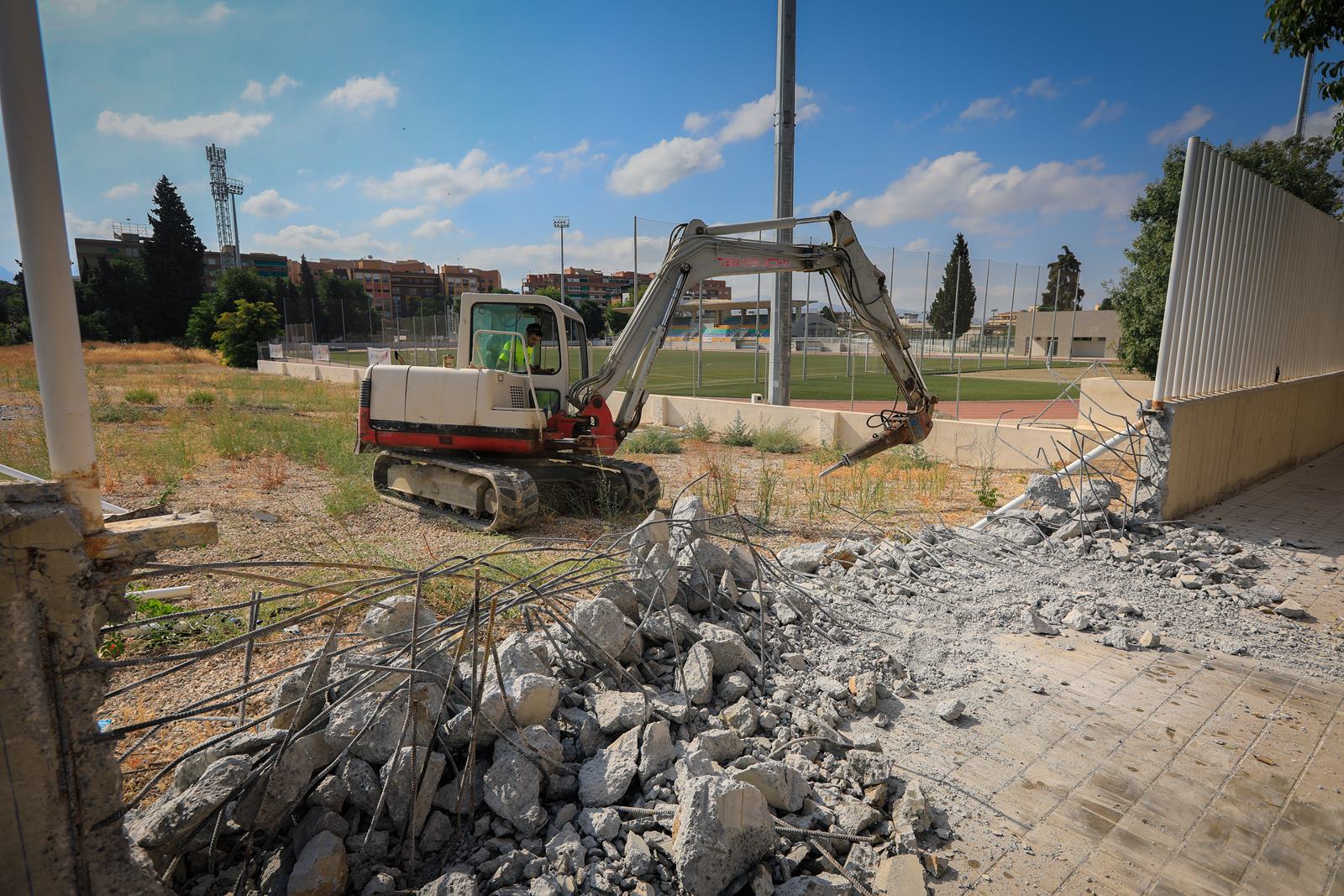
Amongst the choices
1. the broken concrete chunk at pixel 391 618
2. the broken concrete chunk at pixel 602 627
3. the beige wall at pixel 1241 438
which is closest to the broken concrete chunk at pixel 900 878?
the broken concrete chunk at pixel 602 627

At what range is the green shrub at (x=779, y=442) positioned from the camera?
45.6 feet

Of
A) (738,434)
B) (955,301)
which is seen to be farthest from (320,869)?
(955,301)

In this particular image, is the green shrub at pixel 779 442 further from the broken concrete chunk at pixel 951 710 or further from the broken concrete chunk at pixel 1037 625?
the broken concrete chunk at pixel 951 710

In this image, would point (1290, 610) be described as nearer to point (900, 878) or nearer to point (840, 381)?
point (900, 878)

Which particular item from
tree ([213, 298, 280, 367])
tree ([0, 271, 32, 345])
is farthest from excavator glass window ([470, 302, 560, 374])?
tree ([213, 298, 280, 367])

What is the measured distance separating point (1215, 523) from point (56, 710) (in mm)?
9473

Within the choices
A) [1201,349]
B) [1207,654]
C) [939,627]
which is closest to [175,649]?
[939,627]

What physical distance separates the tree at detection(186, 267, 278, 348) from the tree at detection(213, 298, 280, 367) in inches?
198

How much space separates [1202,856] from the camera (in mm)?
2928

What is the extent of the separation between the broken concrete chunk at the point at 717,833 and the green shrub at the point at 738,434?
40.6 feet

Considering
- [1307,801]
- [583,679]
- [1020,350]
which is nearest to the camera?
[1307,801]

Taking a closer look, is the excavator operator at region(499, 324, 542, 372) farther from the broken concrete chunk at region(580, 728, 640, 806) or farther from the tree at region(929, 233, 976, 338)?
the tree at region(929, 233, 976, 338)

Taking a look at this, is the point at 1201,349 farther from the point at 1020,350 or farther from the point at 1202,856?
the point at 1020,350

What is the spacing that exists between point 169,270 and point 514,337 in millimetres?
57796
